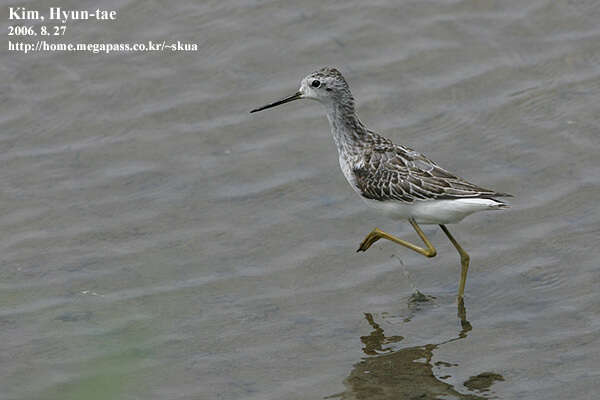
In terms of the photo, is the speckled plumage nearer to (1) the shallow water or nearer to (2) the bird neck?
(2) the bird neck

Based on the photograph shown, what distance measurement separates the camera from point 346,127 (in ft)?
33.4

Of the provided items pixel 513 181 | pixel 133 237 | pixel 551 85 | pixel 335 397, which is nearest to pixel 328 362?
pixel 335 397

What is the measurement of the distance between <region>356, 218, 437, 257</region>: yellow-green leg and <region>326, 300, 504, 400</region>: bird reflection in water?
105 cm

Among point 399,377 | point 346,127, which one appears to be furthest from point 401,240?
point 399,377

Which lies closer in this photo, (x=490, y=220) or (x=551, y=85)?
(x=490, y=220)

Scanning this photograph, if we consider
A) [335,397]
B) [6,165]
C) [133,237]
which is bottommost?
[335,397]

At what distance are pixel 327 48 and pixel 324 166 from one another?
2.25 m

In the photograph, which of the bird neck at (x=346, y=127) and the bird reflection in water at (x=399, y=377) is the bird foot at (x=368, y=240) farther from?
the bird reflection in water at (x=399, y=377)

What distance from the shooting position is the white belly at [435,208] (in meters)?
9.00

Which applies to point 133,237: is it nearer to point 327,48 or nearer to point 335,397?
point 335,397

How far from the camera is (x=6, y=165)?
37.1ft

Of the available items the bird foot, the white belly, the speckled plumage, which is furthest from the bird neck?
the bird foot

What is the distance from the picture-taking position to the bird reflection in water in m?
8.11

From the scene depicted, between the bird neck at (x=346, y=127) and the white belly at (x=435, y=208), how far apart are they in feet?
2.16
